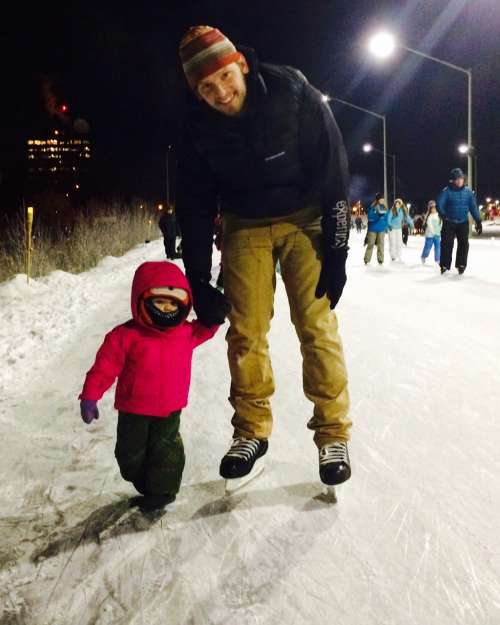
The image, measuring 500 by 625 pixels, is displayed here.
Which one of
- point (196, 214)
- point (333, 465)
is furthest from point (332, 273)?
point (333, 465)

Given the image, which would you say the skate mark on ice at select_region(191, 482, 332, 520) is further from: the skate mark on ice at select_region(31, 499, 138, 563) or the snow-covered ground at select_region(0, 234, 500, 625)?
the skate mark on ice at select_region(31, 499, 138, 563)

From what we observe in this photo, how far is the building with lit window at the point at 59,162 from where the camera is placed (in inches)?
2594

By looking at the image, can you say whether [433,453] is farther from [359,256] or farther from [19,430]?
[359,256]

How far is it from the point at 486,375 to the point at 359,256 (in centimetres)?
1182

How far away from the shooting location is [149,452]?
2.28 metres

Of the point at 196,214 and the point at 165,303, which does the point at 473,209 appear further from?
the point at 165,303

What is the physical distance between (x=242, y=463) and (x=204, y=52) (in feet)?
5.37

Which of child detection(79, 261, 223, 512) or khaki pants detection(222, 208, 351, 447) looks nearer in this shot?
child detection(79, 261, 223, 512)

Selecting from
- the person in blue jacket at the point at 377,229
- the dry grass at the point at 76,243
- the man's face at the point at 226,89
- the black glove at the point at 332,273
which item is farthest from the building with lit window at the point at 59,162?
the black glove at the point at 332,273

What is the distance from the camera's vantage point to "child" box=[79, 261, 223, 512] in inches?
85.7

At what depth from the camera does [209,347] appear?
522 cm

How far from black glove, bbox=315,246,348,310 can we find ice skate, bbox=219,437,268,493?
2.36ft

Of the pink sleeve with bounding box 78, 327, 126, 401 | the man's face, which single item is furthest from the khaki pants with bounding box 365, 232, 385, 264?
the pink sleeve with bounding box 78, 327, 126, 401

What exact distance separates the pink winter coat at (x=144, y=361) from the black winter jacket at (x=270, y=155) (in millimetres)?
316
